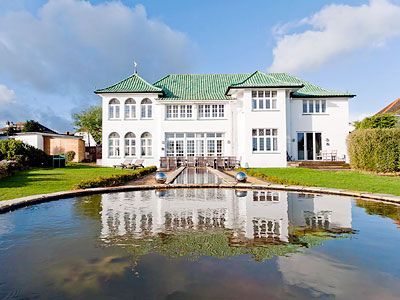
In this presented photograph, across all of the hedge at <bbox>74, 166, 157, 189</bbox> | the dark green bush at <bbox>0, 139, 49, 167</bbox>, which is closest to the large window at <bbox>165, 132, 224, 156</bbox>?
the dark green bush at <bbox>0, 139, 49, 167</bbox>

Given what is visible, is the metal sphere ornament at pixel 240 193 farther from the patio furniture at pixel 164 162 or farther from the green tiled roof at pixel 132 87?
the green tiled roof at pixel 132 87

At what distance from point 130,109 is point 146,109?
5.23 feet

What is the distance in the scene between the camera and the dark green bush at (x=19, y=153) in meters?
22.9

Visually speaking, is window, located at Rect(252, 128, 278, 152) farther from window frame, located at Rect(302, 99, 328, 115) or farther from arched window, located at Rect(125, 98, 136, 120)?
arched window, located at Rect(125, 98, 136, 120)

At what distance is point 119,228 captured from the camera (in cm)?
643

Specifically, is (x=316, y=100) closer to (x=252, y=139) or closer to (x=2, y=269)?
(x=252, y=139)

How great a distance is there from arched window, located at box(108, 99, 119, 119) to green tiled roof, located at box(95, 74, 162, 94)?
1126mm

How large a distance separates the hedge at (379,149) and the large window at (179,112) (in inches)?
595

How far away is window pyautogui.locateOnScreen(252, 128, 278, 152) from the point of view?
26688 millimetres

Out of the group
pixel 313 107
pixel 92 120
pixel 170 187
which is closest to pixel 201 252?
pixel 170 187

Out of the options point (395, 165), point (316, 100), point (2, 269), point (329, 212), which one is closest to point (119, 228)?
point (2, 269)

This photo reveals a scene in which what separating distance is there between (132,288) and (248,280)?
151cm

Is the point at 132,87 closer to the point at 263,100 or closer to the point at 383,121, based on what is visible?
the point at 263,100

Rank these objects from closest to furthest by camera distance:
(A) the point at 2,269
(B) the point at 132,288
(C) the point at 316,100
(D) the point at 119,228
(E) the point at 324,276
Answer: (B) the point at 132,288, (E) the point at 324,276, (A) the point at 2,269, (D) the point at 119,228, (C) the point at 316,100
